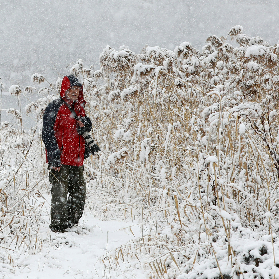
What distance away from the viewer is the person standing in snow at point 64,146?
379cm

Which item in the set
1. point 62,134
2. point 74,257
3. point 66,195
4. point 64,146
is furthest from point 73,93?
point 74,257

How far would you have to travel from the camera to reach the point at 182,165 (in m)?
4.13

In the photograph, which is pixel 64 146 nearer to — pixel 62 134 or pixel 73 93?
pixel 62 134

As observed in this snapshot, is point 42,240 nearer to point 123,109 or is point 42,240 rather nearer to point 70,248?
point 70,248

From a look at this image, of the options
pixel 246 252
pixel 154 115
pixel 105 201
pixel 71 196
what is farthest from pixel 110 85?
pixel 246 252

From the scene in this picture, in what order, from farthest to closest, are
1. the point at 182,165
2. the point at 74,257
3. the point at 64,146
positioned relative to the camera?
the point at 182,165 < the point at 64,146 < the point at 74,257

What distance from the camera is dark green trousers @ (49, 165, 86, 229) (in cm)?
388

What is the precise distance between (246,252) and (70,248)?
1.98 m

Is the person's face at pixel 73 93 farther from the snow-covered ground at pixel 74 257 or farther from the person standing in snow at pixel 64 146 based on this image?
the snow-covered ground at pixel 74 257

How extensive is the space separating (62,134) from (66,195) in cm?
69

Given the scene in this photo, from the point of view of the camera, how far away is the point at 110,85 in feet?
21.4

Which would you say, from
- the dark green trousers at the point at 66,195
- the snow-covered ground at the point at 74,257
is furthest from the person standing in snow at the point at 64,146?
the snow-covered ground at the point at 74,257

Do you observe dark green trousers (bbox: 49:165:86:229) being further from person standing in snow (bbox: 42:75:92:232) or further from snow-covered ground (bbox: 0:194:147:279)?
snow-covered ground (bbox: 0:194:147:279)

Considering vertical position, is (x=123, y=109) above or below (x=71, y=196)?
above
